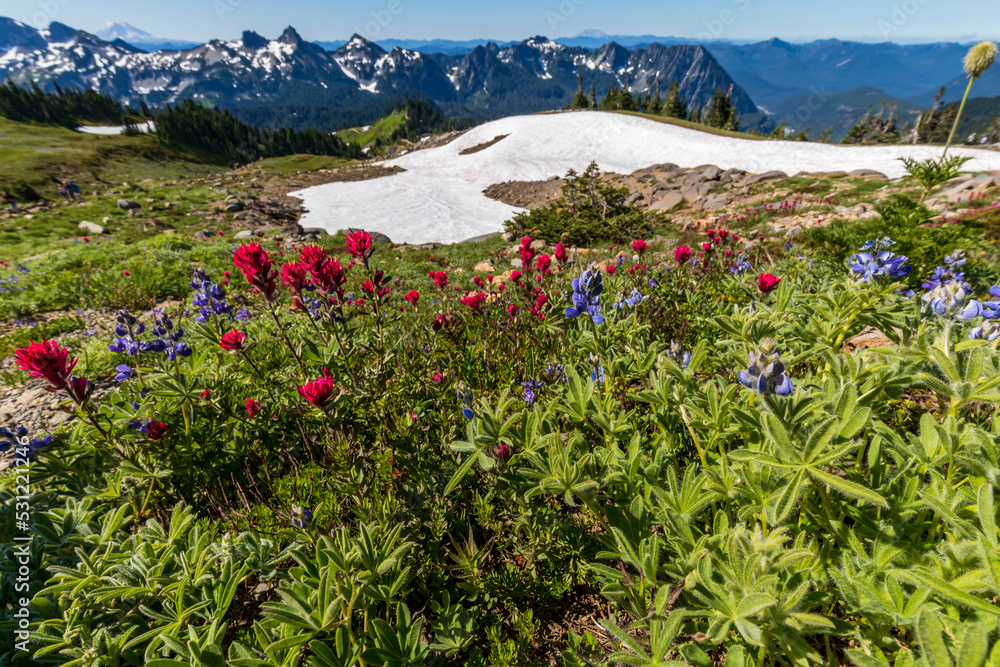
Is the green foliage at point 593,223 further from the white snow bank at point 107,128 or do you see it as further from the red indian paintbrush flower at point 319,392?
the white snow bank at point 107,128

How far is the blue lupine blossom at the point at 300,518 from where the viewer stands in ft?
7.11

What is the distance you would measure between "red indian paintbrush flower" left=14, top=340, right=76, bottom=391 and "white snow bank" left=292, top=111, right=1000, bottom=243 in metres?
16.9

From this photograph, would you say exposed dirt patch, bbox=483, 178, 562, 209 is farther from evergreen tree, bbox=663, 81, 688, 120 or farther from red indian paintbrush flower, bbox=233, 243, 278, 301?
evergreen tree, bbox=663, 81, 688, 120

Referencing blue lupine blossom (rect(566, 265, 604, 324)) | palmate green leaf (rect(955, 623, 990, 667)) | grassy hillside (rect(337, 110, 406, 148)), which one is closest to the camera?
palmate green leaf (rect(955, 623, 990, 667))

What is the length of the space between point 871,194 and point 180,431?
20036mm

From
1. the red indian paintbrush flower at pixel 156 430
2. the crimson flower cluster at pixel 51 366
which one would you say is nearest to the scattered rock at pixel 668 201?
the red indian paintbrush flower at pixel 156 430

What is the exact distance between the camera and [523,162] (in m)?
34.3

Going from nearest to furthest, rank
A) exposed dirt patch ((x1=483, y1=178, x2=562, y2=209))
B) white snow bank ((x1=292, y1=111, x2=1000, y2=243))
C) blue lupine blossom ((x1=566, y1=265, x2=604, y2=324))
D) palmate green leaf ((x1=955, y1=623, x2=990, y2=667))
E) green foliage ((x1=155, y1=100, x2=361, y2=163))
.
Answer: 1. palmate green leaf ((x1=955, y1=623, x2=990, y2=667))
2. blue lupine blossom ((x1=566, y1=265, x2=604, y2=324))
3. white snow bank ((x1=292, y1=111, x2=1000, y2=243))
4. exposed dirt patch ((x1=483, y1=178, x2=562, y2=209))
5. green foliage ((x1=155, y1=100, x2=361, y2=163))

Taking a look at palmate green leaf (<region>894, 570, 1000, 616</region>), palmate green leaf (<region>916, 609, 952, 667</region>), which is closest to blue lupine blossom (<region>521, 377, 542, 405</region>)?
palmate green leaf (<region>894, 570, 1000, 616</region>)

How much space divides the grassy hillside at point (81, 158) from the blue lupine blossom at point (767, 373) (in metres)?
44.4

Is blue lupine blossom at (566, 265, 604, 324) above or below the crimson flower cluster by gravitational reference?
above

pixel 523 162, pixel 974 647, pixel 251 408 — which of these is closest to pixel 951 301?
pixel 974 647

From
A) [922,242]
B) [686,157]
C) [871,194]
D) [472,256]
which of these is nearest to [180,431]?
[922,242]

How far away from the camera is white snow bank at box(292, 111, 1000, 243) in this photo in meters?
21.3
